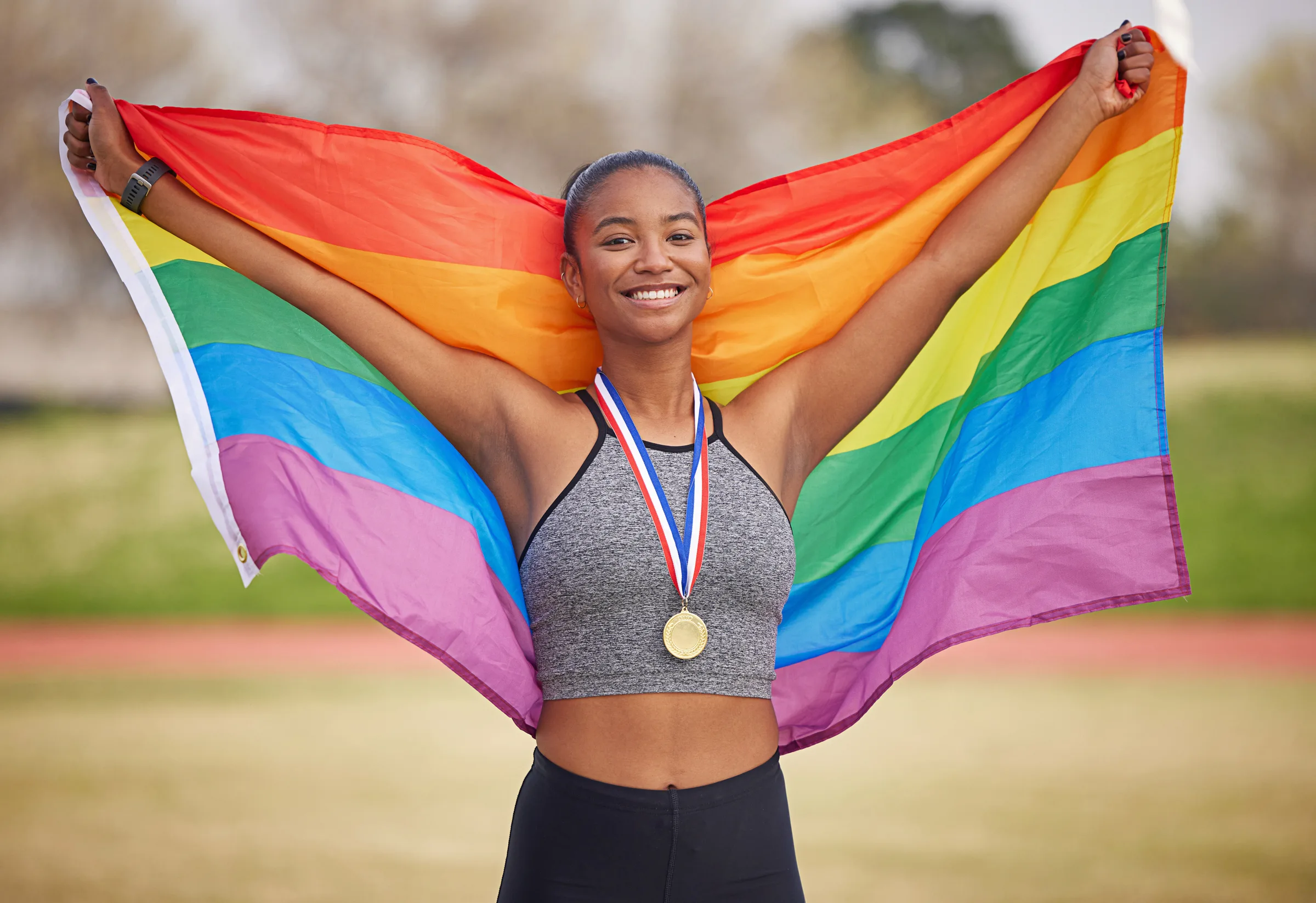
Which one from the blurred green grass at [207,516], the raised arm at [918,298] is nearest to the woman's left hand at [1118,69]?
the raised arm at [918,298]

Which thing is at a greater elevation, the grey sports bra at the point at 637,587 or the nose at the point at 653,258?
the nose at the point at 653,258

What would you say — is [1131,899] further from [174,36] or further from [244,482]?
[174,36]

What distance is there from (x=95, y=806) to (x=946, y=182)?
544 centimetres

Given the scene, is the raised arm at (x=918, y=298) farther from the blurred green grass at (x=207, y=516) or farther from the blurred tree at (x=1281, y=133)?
the blurred tree at (x=1281, y=133)

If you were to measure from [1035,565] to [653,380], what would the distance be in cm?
87

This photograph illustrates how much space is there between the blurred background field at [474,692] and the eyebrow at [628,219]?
882 millimetres

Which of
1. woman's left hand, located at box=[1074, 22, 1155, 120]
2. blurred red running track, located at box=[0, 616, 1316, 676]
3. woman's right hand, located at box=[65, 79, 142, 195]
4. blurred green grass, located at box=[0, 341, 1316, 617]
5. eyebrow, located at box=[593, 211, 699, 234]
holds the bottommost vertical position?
eyebrow, located at box=[593, 211, 699, 234]

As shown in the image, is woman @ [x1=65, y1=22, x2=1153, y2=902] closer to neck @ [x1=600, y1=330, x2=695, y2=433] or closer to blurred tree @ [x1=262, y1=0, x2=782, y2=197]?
neck @ [x1=600, y1=330, x2=695, y2=433]

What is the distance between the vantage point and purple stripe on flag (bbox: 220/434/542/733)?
2.11 meters

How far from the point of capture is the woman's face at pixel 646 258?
216 centimetres

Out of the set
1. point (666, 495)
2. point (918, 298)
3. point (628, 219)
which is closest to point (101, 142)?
point (628, 219)

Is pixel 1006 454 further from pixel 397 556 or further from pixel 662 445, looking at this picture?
pixel 397 556

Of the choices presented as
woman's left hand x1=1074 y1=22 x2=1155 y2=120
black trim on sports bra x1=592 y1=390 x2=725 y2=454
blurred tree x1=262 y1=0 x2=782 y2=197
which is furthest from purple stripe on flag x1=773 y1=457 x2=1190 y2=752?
blurred tree x1=262 y1=0 x2=782 y2=197

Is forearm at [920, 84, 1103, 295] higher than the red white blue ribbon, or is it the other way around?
forearm at [920, 84, 1103, 295]
